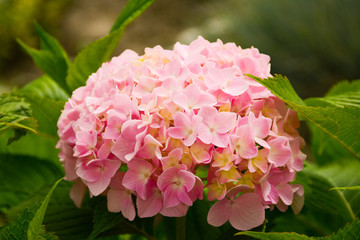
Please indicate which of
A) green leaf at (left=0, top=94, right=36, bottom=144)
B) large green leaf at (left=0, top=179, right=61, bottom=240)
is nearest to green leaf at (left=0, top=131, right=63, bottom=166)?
green leaf at (left=0, top=94, right=36, bottom=144)

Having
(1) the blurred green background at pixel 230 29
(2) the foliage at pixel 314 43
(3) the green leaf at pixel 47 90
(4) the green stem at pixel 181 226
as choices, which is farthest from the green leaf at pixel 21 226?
(2) the foliage at pixel 314 43

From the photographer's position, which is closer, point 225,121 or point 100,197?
point 225,121

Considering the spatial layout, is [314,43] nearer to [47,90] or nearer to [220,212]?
[47,90]

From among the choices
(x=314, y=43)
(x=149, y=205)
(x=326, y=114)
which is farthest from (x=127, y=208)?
(x=314, y=43)

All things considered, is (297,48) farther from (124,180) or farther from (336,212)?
(124,180)

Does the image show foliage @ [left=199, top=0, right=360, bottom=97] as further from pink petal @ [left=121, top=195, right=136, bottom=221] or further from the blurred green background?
pink petal @ [left=121, top=195, right=136, bottom=221]

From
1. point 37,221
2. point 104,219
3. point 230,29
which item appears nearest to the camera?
point 37,221

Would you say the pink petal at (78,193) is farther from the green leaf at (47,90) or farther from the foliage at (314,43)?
the foliage at (314,43)
